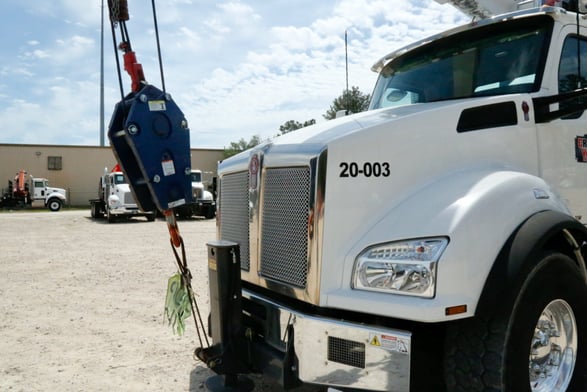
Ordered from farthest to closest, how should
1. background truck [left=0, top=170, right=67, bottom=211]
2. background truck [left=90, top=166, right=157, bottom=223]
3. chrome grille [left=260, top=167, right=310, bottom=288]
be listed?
background truck [left=0, top=170, right=67, bottom=211], background truck [left=90, top=166, right=157, bottom=223], chrome grille [left=260, top=167, right=310, bottom=288]

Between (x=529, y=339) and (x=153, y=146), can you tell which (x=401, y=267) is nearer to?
(x=529, y=339)

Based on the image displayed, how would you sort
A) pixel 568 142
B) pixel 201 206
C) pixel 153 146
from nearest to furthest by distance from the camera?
pixel 153 146 → pixel 568 142 → pixel 201 206

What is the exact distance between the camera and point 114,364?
14.5 ft

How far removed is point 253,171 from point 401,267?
4.05 ft

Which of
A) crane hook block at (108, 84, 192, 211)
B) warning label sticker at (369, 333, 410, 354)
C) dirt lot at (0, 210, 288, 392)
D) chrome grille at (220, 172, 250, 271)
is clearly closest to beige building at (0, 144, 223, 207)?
dirt lot at (0, 210, 288, 392)

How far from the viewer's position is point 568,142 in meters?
3.72

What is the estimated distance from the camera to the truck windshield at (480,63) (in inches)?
144

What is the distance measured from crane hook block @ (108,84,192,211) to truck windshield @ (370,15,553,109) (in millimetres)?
2029

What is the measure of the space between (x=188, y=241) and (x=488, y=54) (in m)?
11.5

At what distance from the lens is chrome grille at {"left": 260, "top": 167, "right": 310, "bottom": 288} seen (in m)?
2.90

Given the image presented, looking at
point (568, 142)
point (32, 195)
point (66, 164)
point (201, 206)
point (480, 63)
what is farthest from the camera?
point (66, 164)

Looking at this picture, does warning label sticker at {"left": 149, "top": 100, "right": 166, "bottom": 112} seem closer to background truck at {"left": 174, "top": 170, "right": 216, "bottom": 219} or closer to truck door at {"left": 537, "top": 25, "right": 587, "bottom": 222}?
truck door at {"left": 537, "top": 25, "right": 587, "bottom": 222}

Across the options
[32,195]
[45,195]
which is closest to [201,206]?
[45,195]

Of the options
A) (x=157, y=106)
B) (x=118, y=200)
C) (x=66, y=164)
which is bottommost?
(x=118, y=200)
